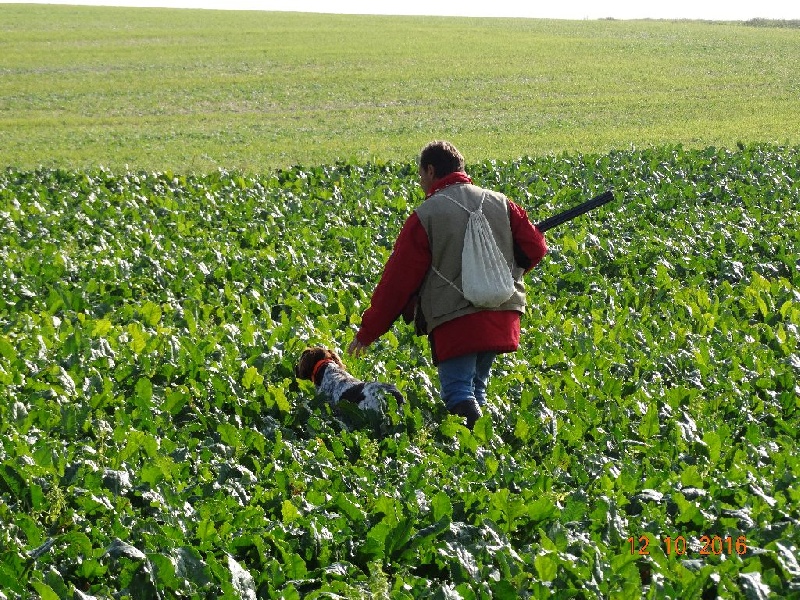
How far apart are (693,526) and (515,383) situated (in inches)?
96.9

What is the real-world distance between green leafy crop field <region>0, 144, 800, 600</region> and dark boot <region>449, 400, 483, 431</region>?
0.20 meters

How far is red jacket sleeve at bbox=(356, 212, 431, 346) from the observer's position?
6.28 metres

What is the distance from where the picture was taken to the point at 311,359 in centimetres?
703

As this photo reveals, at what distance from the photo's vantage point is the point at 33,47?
154 feet

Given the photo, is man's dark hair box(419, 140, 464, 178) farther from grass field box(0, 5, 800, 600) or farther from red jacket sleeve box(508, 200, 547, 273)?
grass field box(0, 5, 800, 600)

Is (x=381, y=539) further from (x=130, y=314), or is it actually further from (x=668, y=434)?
(x=130, y=314)

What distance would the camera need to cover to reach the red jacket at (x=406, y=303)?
629 cm

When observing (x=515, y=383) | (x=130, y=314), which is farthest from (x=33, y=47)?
(x=515, y=383)

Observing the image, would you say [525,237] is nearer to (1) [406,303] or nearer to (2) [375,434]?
(1) [406,303]

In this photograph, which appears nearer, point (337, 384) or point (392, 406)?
point (392, 406)
